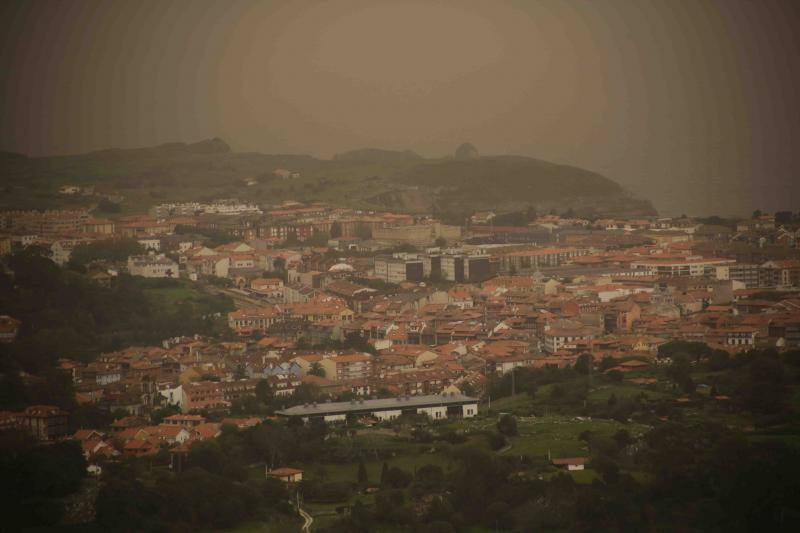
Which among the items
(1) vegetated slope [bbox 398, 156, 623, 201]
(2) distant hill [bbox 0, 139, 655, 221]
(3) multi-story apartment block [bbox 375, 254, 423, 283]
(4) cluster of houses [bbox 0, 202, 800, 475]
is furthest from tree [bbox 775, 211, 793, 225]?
(1) vegetated slope [bbox 398, 156, 623, 201]

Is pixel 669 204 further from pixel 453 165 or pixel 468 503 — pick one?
pixel 468 503

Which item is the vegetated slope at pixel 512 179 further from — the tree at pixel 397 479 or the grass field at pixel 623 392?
the tree at pixel 397 479

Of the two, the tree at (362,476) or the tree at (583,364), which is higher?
the tree at (583,364)

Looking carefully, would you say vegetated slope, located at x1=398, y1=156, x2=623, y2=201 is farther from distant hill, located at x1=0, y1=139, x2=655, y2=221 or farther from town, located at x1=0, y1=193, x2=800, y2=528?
town, located at x1=0, y1=193, x2=800, y2=528

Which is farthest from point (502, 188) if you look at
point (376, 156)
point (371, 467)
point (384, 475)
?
point (384, 475)

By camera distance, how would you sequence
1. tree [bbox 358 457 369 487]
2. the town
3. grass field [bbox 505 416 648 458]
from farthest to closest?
1. the town
2. grass field [bbox 505 416 648 458]
3. tree [bbox 358 457 369 487]

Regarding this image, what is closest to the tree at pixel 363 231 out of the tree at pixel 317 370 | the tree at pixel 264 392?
the tree at pixel 317 370
